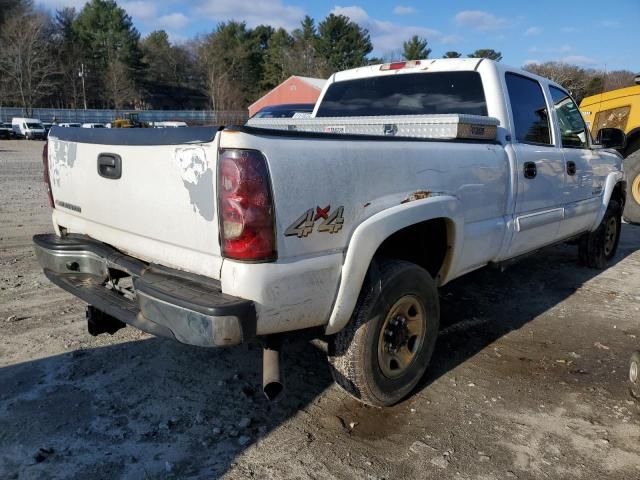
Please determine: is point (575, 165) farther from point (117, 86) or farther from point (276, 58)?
point (276, 58)

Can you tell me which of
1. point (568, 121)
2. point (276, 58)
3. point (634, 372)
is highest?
point (276, 58)

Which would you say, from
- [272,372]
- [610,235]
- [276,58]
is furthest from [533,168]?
[276,58]

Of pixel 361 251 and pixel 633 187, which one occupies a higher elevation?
pixel 361 251

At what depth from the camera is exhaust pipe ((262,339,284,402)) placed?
253 centimetres

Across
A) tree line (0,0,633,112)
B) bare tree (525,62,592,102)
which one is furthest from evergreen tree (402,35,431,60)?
bare tree (525,62,592,102)

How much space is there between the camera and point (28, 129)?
43.8 metres


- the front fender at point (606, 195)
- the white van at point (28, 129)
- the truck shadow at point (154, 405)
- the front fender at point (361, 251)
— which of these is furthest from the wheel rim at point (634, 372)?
the white van at point (28, 129)

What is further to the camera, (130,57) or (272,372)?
(130,57)

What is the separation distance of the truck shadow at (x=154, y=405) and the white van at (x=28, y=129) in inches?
1795

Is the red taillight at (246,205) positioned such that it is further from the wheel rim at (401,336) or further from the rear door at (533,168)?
the rear door at (533,168)

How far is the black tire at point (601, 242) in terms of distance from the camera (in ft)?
20.1

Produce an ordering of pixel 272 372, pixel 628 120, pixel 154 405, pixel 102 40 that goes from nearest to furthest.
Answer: pixel 272 372 → pixel 154 405 → pixel 628 120 → pixel 102 40

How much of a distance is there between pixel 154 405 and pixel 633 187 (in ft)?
29.2

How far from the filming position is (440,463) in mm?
2627
